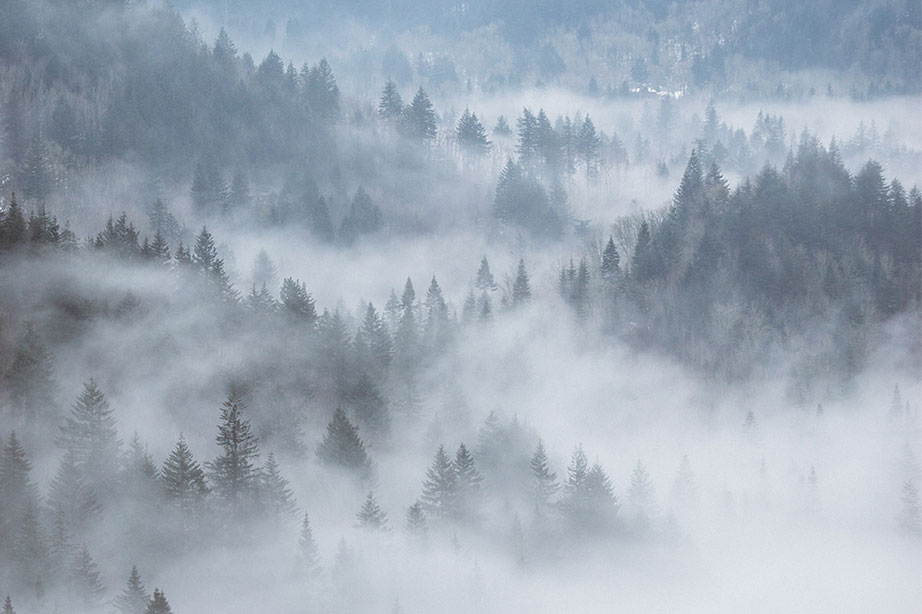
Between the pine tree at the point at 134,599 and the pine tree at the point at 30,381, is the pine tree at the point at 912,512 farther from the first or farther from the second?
the pine tree at the point at 30,381

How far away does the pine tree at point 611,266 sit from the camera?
132125mm

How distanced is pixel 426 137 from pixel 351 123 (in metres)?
13.3

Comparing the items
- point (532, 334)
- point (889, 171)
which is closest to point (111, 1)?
point (532, 334)

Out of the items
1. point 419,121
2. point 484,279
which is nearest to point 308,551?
point 484,279

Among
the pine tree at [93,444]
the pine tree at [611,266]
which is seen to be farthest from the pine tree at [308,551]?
the pine tree at [611,266]

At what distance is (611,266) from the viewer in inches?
5202

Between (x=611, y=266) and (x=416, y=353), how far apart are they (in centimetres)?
4223

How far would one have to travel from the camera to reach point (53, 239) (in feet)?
253

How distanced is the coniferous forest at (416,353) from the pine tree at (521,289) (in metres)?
0.43

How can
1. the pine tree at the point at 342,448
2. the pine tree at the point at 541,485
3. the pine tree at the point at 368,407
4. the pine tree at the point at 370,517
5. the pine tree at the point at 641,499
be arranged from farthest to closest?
the pine tree at the point at 641,499 → the pine tree at the point at 368,407 → the pine tree at the point at 541,485 → the pine tree at the point at 342,448 → the pine tree at the point at 370,517

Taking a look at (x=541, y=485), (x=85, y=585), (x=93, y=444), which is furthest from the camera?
(x=541, y=485)

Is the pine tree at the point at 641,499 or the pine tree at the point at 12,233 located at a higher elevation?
the pine tree at the point at 12,233

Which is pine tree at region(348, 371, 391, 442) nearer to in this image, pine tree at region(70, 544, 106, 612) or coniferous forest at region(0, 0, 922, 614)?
coniferous forest at region(0, 0, 922, 614)

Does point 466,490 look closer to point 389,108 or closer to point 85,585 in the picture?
point 85,585
